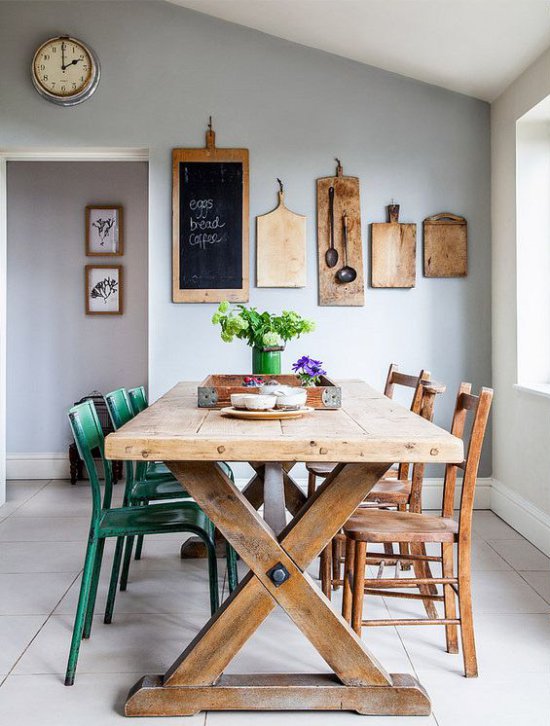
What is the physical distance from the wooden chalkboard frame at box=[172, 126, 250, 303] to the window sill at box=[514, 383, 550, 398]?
1.61 meters

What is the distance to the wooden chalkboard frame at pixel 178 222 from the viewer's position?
4020 millimetres

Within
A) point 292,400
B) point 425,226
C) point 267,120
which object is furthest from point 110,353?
point 292,400

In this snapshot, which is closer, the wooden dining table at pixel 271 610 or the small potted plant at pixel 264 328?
the wooden dining table at pixel 271 610

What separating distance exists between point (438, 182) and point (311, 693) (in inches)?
122

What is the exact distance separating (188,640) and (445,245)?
2739 millimetres

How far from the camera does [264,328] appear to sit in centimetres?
269

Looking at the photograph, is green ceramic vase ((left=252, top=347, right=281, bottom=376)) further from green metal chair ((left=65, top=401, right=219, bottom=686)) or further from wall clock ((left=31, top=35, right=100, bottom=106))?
wall clock ((left=31, top=35, right=100, bottom=106))

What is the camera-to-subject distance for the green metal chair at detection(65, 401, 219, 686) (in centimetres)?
209

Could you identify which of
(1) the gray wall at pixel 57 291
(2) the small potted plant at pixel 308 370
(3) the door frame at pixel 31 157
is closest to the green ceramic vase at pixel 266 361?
(2) the small potted plant at pixel 308 370

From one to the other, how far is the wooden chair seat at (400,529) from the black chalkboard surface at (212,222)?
2139 millimetres

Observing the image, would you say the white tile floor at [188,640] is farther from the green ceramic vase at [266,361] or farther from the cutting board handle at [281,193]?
the cutting board handle at [281,193]

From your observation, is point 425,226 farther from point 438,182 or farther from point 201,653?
point 201,653

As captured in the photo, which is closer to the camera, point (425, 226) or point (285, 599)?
point (285, 599)

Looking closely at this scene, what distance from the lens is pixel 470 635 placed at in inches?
80.8
